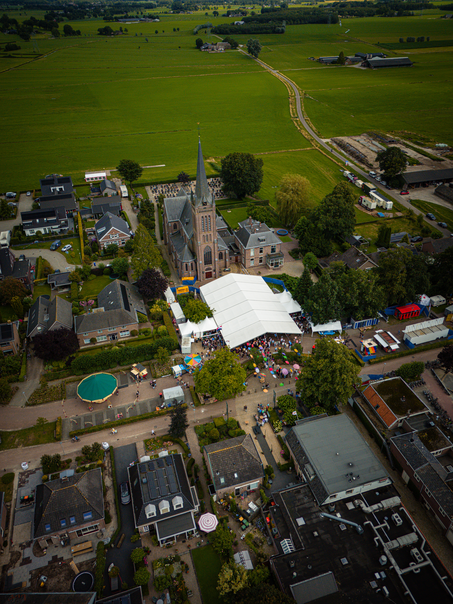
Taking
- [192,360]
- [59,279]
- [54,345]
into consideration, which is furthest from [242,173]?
[54,345]

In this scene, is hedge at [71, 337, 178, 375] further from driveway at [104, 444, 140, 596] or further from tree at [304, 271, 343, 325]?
tree at [304, 271, 343, 325]

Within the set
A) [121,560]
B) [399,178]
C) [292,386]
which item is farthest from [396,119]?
[121,560]

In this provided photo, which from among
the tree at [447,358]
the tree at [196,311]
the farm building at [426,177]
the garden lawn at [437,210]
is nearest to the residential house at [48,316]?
the tree at [196,311]

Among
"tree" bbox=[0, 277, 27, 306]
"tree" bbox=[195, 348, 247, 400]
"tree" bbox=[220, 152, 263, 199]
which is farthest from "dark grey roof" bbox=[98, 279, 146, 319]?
"tree" bbox=[220, 152, 263, 199]

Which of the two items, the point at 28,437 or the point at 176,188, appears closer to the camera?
the point at 28,437

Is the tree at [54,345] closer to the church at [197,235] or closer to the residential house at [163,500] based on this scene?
the residential house at [163,500]

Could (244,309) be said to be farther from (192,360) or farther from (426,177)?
(426,177)
